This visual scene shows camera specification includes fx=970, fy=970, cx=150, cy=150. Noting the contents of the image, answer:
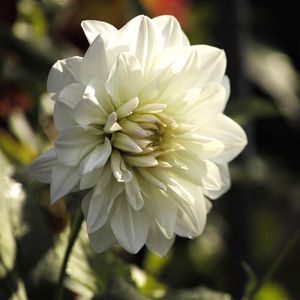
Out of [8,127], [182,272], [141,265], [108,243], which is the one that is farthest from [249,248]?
[108,243]

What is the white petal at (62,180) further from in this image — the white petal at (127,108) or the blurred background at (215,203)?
the blurred background at (215,203)

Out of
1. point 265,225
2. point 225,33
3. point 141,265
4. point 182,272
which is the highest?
point 225,33

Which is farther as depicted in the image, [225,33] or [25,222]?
[225,33]

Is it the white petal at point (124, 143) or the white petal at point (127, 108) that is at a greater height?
the white petal at point (127, 108)

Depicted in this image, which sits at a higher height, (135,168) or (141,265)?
(135,168)

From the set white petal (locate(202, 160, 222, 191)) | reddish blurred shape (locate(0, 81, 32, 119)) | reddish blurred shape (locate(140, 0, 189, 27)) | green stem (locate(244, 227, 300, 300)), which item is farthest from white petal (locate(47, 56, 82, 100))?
reddish blurred shape (locate(140, 0, 189, 27))

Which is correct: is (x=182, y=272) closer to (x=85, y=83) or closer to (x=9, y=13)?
(x=9, y=13)

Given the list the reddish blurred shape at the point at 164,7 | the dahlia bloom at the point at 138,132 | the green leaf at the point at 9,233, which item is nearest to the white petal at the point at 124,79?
the dahlia bloom at the point at 138,132
